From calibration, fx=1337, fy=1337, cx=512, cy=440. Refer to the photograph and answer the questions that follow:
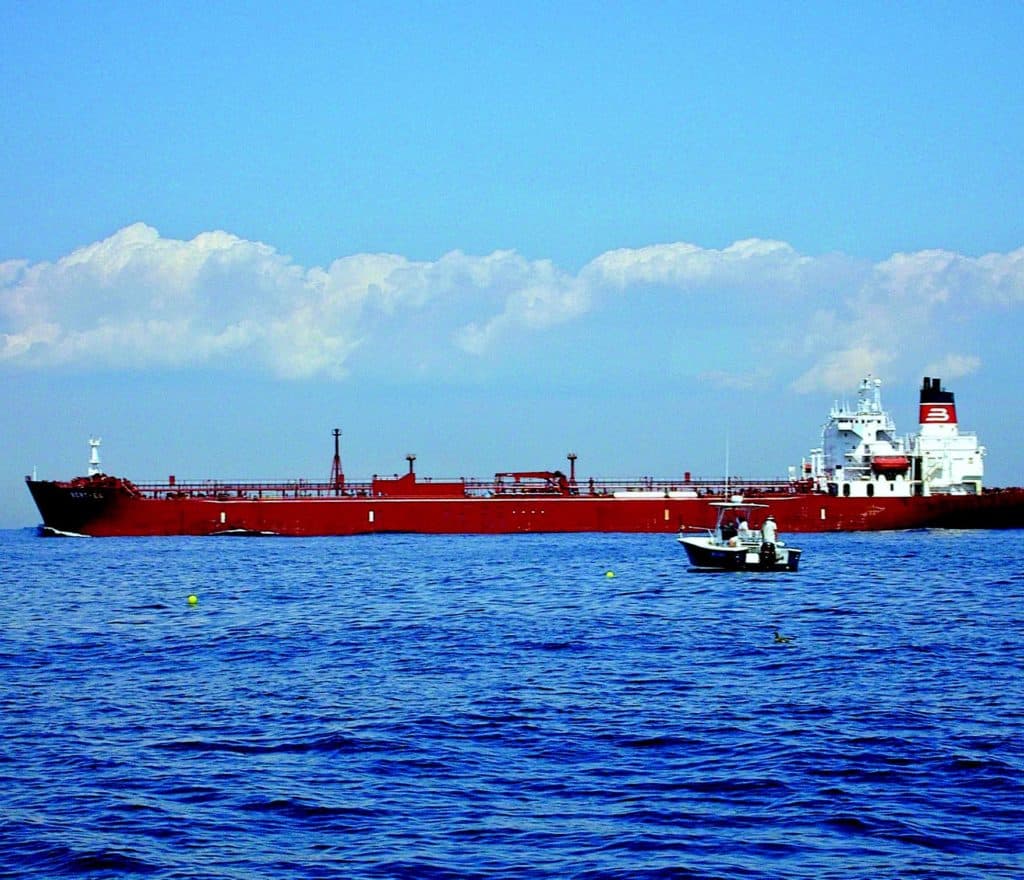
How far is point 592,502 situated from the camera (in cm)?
7519

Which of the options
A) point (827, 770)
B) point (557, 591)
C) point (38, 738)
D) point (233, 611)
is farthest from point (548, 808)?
point (557, 591)

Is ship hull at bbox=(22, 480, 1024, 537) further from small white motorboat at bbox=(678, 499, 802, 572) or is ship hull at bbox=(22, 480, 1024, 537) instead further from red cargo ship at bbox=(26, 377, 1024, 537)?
small white motorboat at bbox=(678, 499, 802, 572)

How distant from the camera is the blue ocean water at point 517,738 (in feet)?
42.6

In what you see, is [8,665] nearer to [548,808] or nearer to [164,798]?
[164,798]

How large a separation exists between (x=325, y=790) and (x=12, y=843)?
3.39 metres

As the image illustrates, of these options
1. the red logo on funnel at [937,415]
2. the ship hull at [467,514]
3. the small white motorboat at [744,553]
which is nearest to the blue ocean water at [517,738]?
the small white motorboat at [744,553]

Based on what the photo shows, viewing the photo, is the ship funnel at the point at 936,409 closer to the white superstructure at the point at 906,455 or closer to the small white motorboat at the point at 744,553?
the white superstructure at the point at 906,455

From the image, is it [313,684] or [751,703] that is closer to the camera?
[751,703]

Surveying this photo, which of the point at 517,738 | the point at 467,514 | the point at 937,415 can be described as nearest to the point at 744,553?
the point at 517,738

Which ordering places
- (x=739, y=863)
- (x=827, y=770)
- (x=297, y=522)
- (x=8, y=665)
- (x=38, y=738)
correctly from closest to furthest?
(x=739, y=863), (x=827, y=770), (x=38, y=738), (x=8, y=665), (x=297, y=522)

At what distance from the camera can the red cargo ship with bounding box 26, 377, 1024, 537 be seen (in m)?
72.8

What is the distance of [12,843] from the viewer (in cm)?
1332

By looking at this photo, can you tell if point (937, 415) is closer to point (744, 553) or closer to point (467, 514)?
point (467, 514)

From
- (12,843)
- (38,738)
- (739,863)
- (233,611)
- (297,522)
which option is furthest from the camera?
(297,522)
